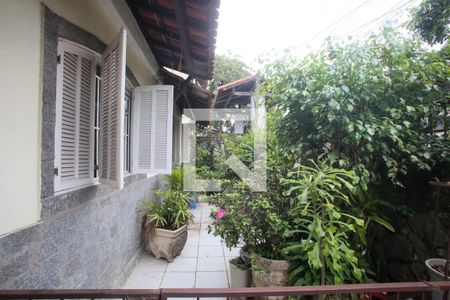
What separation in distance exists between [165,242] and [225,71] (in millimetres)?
9958

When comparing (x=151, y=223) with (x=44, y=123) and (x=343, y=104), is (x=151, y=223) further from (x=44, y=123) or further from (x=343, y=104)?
(x=343, y=104)

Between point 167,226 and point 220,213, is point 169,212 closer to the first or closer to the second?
point 167,226

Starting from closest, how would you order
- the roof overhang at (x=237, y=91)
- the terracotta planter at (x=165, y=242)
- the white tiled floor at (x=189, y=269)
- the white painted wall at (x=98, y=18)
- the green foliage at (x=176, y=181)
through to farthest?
the white painted wall at (x=98, y=18)
the white tiled floor at (x=189, y=269)
the terracotta planter at (x=165, y=242)
the green foliage at (x=176, y=181)
the roof overhang at (x=237, y=91)

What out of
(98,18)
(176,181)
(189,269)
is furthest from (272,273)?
(176,181)

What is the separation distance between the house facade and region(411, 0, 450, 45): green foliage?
3.15 m

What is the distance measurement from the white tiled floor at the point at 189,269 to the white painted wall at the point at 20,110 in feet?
7.27

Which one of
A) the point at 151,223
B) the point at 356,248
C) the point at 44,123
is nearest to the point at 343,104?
the point at 356,248

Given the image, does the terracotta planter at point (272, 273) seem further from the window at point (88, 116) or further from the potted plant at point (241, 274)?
the window at point (88, 116)

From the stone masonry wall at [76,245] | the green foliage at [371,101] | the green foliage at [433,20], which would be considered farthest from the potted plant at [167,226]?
the green foliage at [433,20]

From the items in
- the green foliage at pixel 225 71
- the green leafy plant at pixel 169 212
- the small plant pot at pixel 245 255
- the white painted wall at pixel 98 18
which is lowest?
the small plant pot at pixel 245 255

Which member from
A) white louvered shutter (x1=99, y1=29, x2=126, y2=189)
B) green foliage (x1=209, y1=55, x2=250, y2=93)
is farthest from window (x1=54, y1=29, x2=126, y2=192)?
green foliage (x1=209, y1=55, x2=250, y2=93)

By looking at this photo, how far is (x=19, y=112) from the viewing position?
1.39 meters

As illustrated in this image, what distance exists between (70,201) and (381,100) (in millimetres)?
2850

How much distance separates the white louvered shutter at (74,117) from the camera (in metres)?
1.85
